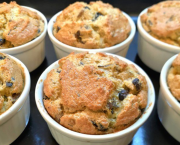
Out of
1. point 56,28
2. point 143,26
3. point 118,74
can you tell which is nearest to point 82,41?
point 56,28

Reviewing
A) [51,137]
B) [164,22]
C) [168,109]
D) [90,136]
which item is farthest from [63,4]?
[90,136]

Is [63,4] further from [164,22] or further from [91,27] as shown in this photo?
[164,22]

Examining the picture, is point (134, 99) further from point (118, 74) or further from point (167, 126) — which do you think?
point (167, 126)

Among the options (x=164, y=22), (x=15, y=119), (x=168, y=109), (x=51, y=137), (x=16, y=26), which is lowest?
(x=51, y=137)

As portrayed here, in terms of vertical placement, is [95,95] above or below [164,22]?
below

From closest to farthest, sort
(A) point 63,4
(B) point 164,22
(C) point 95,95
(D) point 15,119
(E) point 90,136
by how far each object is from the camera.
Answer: (E) point 90,136
(C) point 95,95
(D) point 15,119
(B) point 164,22
(A) point 63,4

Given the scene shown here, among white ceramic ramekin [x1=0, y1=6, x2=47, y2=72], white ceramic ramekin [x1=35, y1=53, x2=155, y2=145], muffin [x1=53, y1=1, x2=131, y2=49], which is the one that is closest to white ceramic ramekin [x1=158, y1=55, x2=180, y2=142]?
white ceramic ramekin [x1=35, y1=53, x2=155, y2=145]

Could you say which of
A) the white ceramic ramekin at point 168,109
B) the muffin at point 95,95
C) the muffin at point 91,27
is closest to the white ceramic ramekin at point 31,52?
the muffin at point 91,27
